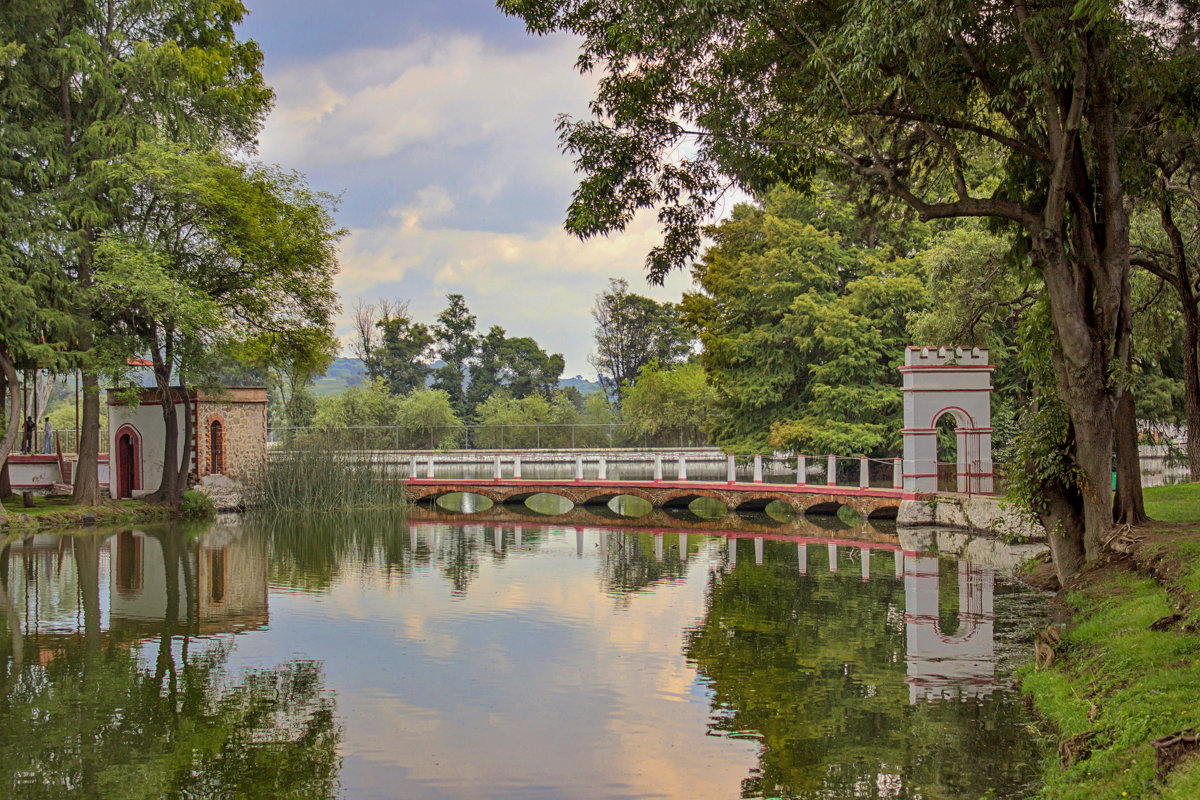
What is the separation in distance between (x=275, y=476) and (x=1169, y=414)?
26352mm

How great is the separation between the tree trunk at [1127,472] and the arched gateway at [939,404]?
37.6 ft

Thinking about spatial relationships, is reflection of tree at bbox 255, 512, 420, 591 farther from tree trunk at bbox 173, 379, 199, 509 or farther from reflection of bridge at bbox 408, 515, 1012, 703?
tree trunk at bbox 173, 379, 199, 509

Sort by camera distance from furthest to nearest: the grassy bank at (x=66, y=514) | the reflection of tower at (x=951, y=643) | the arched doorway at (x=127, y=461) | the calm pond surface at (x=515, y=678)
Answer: the arched doorway at (x=127, y=461) → the grassy bank at (x=66, y=514) → the reflection of tower at (x=951, y=643) → the calm pond surface at (x=515, y=678)

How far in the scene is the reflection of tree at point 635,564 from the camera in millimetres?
16478

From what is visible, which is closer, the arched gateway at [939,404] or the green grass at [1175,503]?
the green grass at [1175,503]

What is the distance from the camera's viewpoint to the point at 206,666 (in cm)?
1050

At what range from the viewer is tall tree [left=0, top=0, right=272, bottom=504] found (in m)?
23.7

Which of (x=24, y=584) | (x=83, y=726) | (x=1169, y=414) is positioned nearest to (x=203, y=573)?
(x=24, y=584)

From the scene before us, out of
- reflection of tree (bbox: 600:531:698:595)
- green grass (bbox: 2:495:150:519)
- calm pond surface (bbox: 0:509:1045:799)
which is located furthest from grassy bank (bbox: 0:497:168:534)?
reflection of tree (bbox: 600:531:698:595)

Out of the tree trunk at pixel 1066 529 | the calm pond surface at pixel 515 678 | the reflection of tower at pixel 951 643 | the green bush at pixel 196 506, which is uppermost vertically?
the tree trunk at pixel 1066 529

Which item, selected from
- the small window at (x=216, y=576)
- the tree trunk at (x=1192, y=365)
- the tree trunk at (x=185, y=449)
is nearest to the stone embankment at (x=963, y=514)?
the tree trunk at (x=1192, y=365)

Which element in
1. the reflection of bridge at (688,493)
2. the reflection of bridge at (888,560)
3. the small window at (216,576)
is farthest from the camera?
the reflection of bridge at (688,493)

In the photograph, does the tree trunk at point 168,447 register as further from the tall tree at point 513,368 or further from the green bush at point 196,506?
the tall tree at point 513,368

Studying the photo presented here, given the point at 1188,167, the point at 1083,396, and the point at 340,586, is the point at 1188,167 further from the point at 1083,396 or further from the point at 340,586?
the point at 340,586
